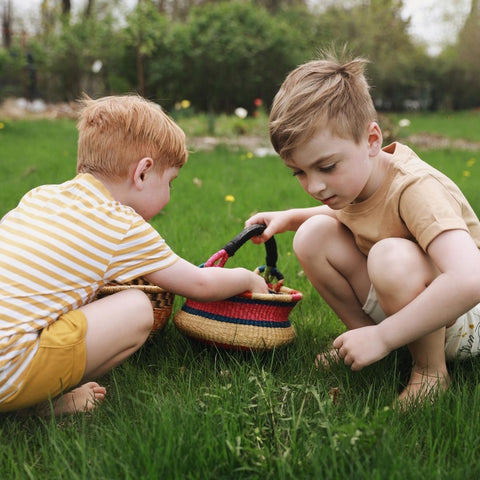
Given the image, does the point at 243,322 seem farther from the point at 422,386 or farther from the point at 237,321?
the point at 422,386

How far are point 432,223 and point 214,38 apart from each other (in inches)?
532

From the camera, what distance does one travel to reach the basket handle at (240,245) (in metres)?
2.08

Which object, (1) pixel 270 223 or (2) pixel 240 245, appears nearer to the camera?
(2) pixel 240 245

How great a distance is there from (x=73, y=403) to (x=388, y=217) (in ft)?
3.75

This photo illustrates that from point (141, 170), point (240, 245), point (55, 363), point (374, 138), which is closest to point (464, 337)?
point (374, 138)

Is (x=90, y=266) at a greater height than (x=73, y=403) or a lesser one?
greater

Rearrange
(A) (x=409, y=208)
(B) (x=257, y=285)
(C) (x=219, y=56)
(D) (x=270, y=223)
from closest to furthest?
(A) (x=409, y=208)
(B) (x=257, y=285)
(D) (x=270, y=223)
(C) (x=219, y=56)

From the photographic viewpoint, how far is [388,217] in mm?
1892

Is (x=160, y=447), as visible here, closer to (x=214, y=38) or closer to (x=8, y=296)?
(x=8, y=296)

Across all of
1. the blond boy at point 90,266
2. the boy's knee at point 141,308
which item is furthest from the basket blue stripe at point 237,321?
the boy's knee at point 141,308

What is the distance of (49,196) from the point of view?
5.79ft

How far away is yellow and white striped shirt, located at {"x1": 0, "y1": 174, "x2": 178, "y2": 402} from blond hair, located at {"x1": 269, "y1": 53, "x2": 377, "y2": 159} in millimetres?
525

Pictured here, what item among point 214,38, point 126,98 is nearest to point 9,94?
point 214,38

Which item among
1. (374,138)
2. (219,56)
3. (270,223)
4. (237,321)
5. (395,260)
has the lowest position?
(219,56)
